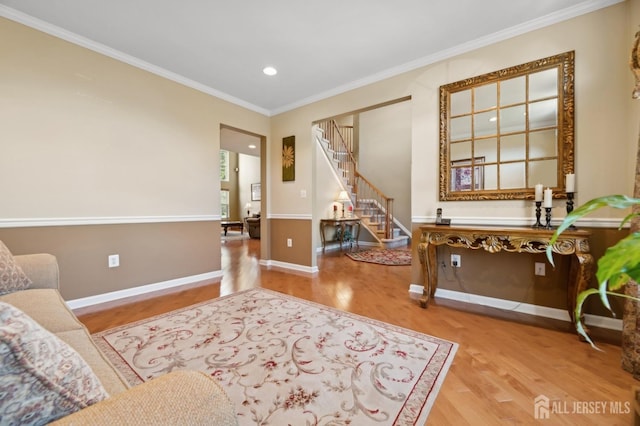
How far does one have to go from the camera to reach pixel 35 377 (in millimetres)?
465

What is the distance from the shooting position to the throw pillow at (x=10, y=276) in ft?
4.69

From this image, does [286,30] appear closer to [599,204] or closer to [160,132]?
[160,132]

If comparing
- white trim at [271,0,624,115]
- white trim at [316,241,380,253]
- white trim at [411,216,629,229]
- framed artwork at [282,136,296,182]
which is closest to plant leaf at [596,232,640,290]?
white trim at [411,216,629,229]

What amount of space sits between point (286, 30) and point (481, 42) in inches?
73.2

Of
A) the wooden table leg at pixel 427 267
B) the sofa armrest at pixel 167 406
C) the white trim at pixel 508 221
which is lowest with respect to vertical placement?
the wooden table leg at pixel 427 267

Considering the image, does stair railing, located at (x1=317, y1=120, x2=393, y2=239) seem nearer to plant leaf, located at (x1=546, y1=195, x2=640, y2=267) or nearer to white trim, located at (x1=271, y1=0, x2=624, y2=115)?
white trim, located at (x1=271, y1=0, x2=624, y2=115)

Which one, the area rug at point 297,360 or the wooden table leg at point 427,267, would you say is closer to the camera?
the area rug at point 297,360

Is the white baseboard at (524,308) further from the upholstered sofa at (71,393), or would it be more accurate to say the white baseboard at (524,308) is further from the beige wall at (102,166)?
the beige wall at (102,166)

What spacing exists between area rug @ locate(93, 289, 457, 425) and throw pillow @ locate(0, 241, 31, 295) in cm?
63

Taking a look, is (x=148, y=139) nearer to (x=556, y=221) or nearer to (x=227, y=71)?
(x=227, y=71)

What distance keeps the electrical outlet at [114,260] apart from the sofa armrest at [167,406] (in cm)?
284

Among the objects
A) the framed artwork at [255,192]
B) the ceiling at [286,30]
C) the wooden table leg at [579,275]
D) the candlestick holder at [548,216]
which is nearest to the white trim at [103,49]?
the ceiling at [286,30]

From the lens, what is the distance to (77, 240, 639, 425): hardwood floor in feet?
4.21

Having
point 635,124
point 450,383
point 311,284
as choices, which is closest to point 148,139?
point 311,284
